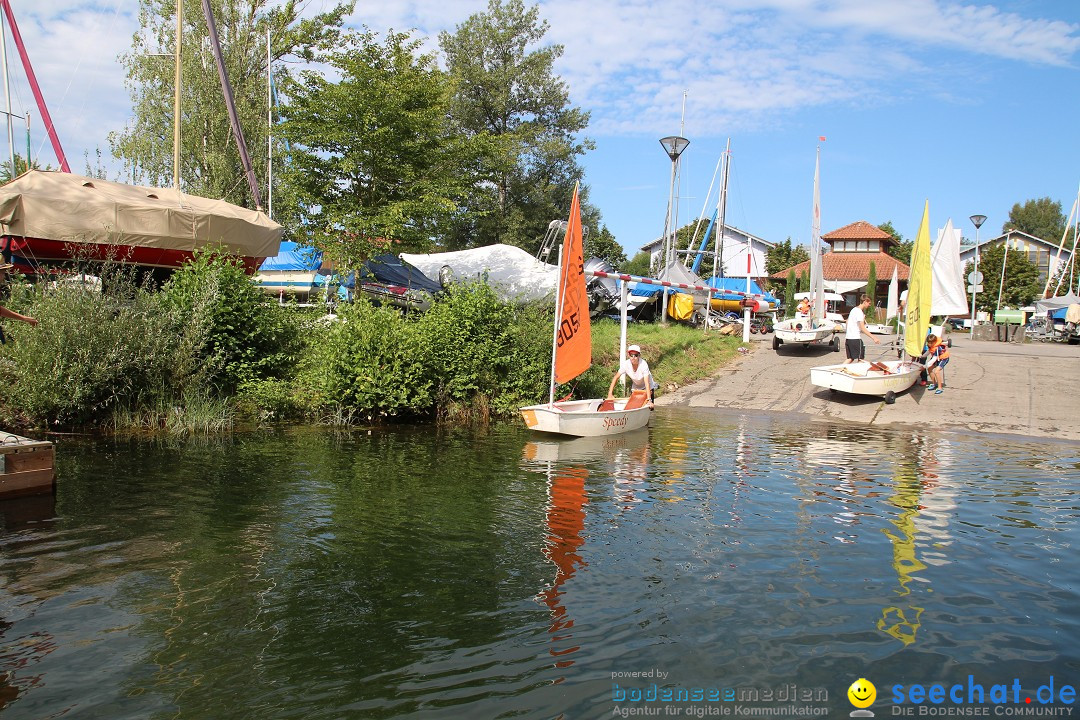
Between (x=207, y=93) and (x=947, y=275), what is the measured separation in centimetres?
2690

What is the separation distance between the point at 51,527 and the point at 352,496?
3303 mm

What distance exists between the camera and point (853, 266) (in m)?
53.5

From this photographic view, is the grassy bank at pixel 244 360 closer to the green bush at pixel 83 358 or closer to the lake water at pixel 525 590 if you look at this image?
the green bush at pixel 83 358

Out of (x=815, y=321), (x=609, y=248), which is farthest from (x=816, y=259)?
(x=609, y=248)

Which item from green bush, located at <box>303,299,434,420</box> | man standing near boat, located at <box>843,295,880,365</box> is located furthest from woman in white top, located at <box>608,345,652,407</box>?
man standing near boat, located at <box>843,295,880,365</box>

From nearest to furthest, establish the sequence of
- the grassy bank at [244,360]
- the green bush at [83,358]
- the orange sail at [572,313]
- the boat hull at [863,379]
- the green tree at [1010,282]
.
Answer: the green bush at [83,358], the grassy bank at [244,360], the orange sail at [572,313], the boat hull at [863,379], the green tree at [1010,282]

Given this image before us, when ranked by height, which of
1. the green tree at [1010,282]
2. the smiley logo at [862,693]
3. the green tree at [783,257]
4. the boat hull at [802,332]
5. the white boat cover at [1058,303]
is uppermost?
the green tree at [783,257]

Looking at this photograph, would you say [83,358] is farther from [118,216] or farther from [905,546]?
[905,546]

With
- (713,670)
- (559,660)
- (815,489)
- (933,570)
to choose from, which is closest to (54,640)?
(559,660)

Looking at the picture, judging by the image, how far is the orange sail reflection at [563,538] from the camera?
586 centimetres

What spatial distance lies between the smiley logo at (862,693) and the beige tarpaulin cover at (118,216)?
15.4 meters

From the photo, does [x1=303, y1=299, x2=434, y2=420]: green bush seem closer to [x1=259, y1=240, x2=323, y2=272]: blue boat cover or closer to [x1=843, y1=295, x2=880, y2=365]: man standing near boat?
[x1=259, y1=240, x2=323, y2=272]: blue boat cover

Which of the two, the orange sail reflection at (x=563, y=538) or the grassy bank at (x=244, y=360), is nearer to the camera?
the orange sail reflection at (x=563, y=538)

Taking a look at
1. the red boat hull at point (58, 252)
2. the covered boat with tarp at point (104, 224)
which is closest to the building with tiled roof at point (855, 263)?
the covered boat with tarp at point (104, 224)
